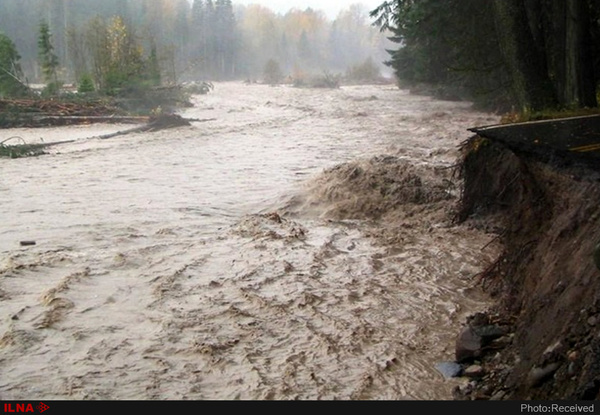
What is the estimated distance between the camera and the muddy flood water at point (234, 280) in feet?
15.1

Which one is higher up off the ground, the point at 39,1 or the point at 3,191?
the point at 39,1

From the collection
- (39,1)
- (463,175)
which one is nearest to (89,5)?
(39,1)

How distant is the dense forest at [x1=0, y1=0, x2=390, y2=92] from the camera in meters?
37.0

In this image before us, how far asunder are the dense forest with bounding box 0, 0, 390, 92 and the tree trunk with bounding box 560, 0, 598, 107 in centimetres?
2715

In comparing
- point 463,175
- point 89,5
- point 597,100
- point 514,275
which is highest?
point 89,5

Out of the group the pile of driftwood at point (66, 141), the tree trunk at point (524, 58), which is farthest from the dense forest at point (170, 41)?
the tree trunk at point (524, 58)

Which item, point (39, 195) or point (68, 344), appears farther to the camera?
point (39, 195)

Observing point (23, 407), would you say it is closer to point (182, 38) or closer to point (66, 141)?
point (66, 141)

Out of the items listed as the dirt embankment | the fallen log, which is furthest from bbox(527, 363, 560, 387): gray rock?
the fallen log

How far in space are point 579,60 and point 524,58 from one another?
2.47 ft

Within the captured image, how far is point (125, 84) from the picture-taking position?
1233 inches

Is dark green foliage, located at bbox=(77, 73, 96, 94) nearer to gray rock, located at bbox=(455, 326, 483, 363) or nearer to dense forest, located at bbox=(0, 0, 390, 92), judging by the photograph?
dense forest, located at bbox=(0, 0, 390, 92)

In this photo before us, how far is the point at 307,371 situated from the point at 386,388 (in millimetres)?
650

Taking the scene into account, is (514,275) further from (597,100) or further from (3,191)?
(3,191)
